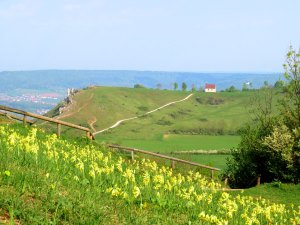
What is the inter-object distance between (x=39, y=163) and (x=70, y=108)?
556ft

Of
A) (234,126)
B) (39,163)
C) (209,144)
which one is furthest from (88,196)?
(234,126)

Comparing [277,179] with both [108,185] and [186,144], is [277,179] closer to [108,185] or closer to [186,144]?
[108,185]

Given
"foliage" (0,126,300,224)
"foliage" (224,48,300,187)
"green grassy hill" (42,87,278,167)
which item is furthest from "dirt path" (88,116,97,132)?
"foliage" (0,126,300,224)

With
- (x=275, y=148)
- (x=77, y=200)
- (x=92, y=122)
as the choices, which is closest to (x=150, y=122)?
(x=92, y=122)

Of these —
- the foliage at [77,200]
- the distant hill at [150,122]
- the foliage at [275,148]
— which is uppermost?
the foliage at [77,200]

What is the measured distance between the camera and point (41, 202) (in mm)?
8109

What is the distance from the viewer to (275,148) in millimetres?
31219

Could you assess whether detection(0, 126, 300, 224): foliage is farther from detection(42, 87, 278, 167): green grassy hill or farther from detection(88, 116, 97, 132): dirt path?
detection(88, 116, 97, 132): dirt path

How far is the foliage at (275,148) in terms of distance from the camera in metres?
30.5

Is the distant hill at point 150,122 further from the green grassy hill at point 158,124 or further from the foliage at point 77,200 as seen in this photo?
the foliage at point 77,200

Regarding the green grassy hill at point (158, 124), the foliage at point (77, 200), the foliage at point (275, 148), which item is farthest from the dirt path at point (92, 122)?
the foliage at point (77, 200)

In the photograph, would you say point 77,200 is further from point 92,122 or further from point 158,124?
point 158,124

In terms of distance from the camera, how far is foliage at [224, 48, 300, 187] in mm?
30478

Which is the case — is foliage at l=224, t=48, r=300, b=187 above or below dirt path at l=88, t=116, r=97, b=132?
above
